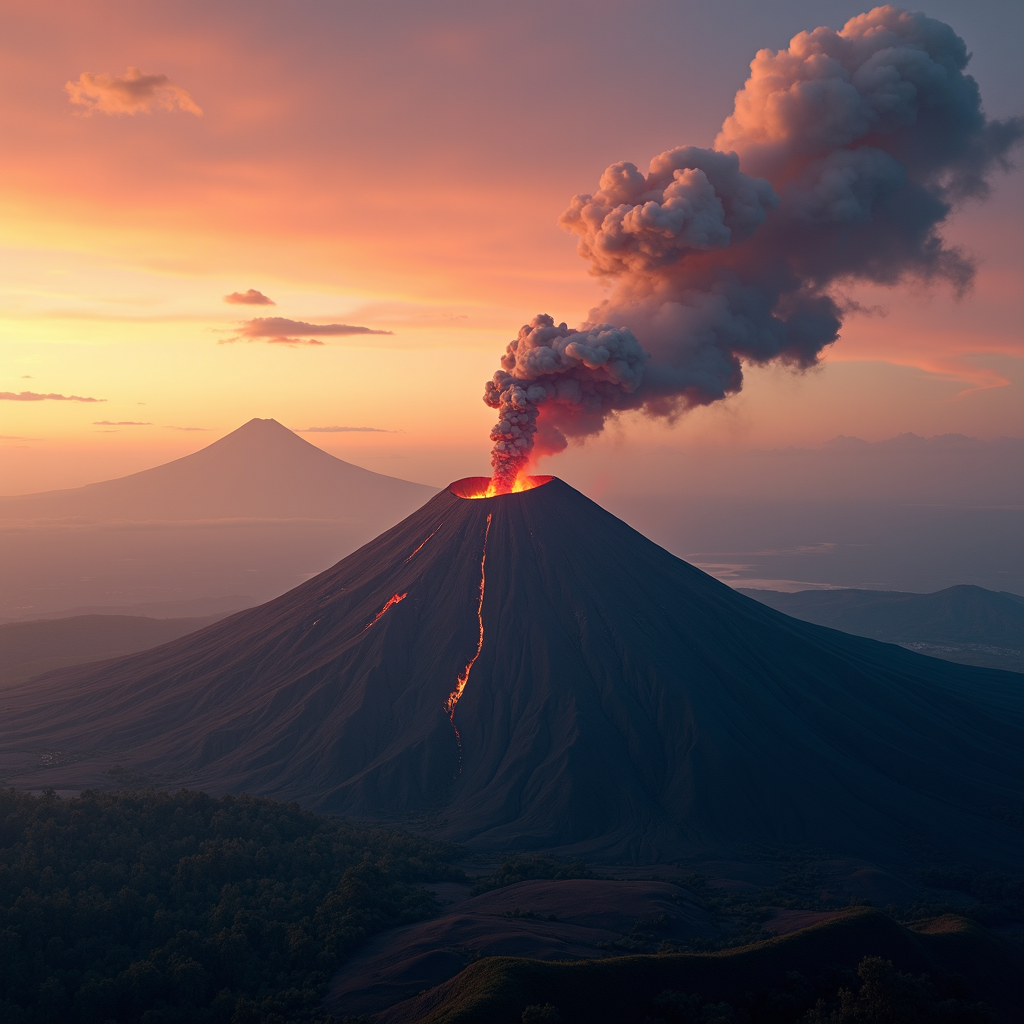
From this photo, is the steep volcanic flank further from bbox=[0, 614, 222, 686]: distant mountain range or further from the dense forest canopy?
bbox=[0, 614, 222, 686]: distant mountain range

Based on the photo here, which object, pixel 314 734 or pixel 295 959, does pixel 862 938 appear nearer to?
pixel 295 959

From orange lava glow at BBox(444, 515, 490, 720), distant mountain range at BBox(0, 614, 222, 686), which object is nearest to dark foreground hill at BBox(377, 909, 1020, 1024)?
orange lava glow at BBox(444, 515, 490, 720)

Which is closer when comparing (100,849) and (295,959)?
(295,959)

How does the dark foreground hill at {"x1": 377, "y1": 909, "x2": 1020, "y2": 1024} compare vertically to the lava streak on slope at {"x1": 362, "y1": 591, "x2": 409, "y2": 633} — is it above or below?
below

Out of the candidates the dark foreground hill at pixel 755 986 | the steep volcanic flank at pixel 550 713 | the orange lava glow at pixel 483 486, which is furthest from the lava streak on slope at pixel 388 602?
the dark foreground hill at pixel 755 986

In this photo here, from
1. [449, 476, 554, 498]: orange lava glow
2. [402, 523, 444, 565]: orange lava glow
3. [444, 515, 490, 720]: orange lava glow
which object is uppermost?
[449, 476, 554, 498]: orange lava glow

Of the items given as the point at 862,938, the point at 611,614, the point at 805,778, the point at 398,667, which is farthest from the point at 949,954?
the point at 398,667
